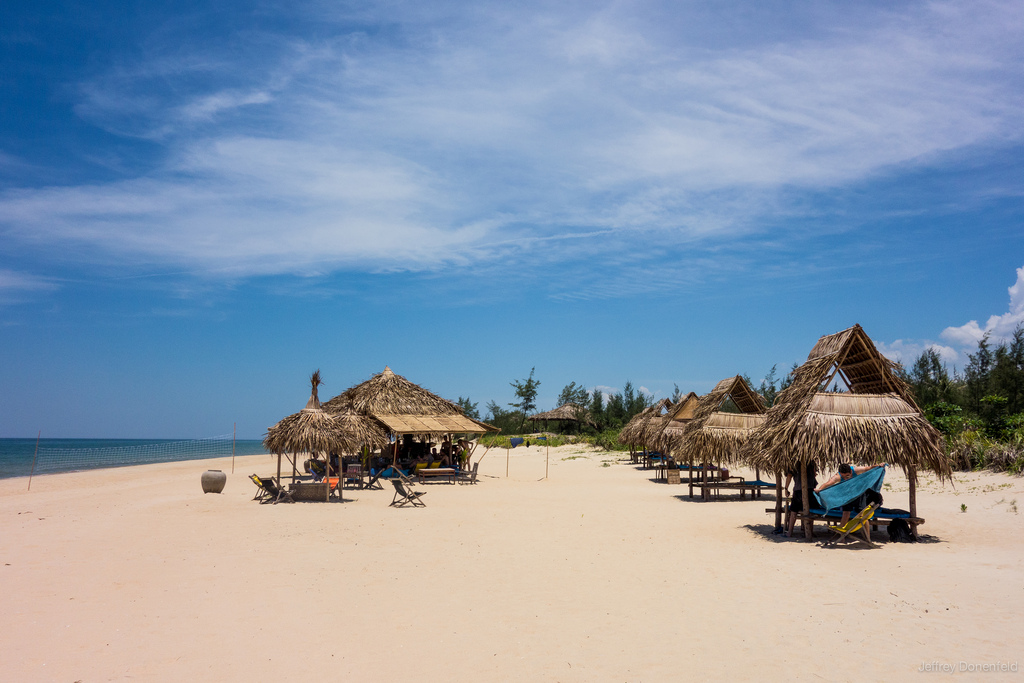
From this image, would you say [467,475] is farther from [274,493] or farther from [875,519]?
[875,519]

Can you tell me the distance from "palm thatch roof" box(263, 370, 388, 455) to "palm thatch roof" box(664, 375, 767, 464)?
9.53m

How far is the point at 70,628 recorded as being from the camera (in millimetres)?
7000

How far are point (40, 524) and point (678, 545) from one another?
13.3 m

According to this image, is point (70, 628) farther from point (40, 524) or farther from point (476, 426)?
point (476, 426)

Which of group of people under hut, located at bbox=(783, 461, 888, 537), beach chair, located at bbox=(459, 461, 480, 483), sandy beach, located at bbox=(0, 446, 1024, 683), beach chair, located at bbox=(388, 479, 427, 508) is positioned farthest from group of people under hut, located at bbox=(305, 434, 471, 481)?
group of people under hut, located at bbox=(783, 461, 888, 537)

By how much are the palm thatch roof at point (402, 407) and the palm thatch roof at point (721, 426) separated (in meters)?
8.65

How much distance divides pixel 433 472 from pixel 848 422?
15.1 m

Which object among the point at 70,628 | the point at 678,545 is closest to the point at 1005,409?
the point at 678,545

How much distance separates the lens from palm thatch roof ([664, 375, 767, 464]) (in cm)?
1795

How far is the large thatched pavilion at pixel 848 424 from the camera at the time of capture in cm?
1166

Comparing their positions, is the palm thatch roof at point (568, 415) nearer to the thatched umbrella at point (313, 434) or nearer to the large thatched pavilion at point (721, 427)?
A: the large thatched pavilion at point (721, 427)

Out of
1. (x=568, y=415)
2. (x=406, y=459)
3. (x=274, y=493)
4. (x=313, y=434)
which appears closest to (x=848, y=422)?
(x=313, y=434)

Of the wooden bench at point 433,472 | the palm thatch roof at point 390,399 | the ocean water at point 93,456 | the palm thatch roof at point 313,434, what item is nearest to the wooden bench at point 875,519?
the palm thatch roof at point 313,434

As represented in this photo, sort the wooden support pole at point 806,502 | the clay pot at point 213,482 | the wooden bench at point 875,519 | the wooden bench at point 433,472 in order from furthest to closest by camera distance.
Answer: the wooden bench at point 433,472 → the clay pot at point 213,482 → the wooden support pole at point 806,502 → the wooden bench at point 875,519
